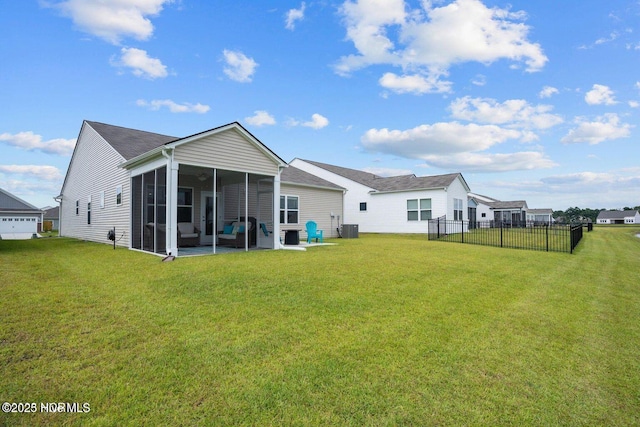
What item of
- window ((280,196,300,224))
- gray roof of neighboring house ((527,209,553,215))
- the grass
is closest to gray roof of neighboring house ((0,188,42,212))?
window ((280,196,300,224))

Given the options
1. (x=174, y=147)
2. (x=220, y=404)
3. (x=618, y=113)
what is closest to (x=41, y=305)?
(x=220, y=404)

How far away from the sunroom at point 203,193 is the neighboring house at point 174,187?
Answer: 0.03 meters

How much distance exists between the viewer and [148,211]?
458 inches

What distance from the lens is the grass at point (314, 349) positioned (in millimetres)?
2488

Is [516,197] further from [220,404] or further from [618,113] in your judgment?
[220,404]

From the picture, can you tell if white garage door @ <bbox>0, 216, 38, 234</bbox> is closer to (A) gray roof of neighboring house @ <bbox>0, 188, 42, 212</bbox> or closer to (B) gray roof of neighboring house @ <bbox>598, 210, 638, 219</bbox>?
(A) gray roof of neighboring house @ <bbox>0, 188, 42, 212</bbox>

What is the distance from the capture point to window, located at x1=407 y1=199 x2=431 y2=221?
22391mm

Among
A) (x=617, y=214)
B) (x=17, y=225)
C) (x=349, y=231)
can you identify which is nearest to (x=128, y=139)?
(x=349, y=231)

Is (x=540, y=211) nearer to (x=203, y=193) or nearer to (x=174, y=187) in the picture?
(x=203, y=193)

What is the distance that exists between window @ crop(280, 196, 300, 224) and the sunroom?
2160 mm

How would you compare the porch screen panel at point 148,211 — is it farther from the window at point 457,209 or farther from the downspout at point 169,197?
the window at point 457,209

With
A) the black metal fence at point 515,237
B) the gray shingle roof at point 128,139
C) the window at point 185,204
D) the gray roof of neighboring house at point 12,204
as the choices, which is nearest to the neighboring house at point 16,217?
the gray roof of neighboring house at point 12,204

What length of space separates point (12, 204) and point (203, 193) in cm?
2827

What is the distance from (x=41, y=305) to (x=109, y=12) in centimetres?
1066
